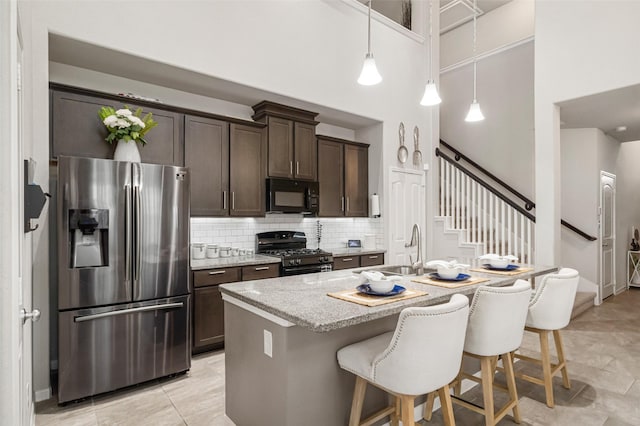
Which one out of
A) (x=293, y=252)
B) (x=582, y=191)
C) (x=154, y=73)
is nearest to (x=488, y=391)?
(x=293, y=252)

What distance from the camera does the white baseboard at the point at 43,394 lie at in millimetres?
2797

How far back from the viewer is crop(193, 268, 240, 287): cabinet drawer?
3590 mm

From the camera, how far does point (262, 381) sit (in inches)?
79.6

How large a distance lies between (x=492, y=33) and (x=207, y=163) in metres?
6.23

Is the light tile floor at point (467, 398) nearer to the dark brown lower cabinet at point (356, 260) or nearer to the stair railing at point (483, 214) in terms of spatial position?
the stair railing at point (483, 214)

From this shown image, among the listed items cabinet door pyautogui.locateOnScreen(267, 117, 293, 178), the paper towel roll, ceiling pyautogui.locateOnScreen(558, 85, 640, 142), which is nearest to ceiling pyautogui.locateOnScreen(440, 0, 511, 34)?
ceiling pyautogui.locateOnScreen(558, 85, 640, 142)

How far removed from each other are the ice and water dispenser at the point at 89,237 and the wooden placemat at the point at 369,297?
1.91m

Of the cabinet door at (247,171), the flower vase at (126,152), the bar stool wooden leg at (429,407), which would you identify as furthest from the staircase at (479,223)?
the flower vase at (126,152)

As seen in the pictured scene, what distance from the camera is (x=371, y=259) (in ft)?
17.4

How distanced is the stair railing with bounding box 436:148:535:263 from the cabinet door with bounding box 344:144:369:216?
1420mm

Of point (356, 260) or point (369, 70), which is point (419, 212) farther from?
point (369, 70)

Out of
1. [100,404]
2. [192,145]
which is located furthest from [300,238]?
[100,404]

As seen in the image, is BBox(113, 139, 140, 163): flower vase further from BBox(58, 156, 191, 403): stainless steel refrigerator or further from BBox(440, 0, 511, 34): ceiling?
BBox(440, 0, 511, 34): ceiling

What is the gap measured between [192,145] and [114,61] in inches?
40.0
